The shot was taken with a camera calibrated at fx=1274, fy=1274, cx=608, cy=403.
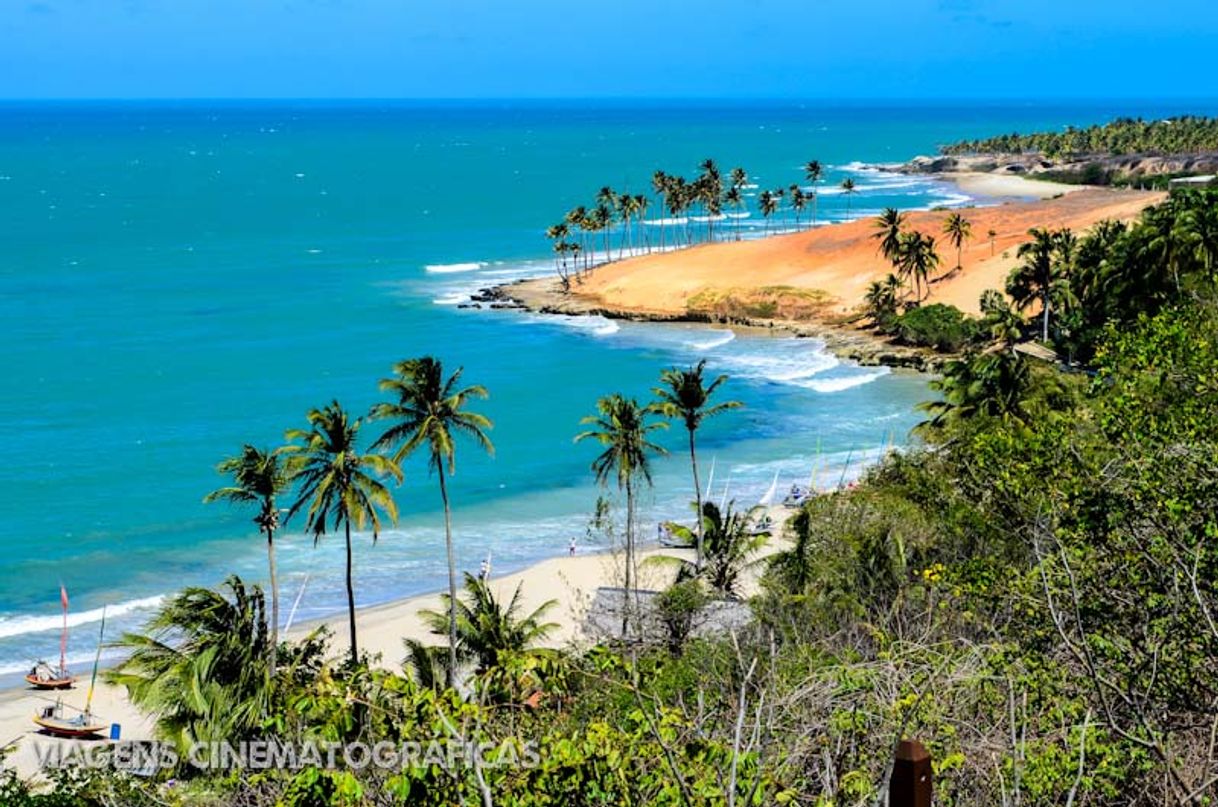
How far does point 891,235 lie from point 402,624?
6181 centimetres

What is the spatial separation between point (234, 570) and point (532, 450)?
1960 centimetres

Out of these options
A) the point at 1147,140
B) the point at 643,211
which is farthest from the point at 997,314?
the point at 1147,140

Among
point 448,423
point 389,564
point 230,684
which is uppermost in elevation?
point 448,423

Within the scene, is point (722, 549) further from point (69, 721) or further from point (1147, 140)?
point (1147, 140)

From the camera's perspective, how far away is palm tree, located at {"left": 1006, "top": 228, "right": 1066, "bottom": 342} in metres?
76.6

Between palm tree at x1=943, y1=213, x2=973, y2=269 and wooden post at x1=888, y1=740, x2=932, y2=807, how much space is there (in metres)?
92.6

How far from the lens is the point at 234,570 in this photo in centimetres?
4794

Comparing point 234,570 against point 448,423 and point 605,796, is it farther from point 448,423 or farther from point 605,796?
point 605,796

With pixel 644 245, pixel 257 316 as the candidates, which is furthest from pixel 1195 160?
pixel 257 316

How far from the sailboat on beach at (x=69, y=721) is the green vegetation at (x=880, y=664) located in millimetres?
9230

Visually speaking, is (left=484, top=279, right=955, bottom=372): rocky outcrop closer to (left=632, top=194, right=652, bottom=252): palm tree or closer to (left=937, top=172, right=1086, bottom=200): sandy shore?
(left=632, top=194, right=652, bottom=252): palm tree

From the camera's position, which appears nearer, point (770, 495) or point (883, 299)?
point (770, 495)

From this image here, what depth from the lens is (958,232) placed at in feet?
317

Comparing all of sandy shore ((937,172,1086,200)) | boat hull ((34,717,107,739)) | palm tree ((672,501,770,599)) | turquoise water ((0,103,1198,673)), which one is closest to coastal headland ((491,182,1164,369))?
turquoise water ((0,103,1198,673))
